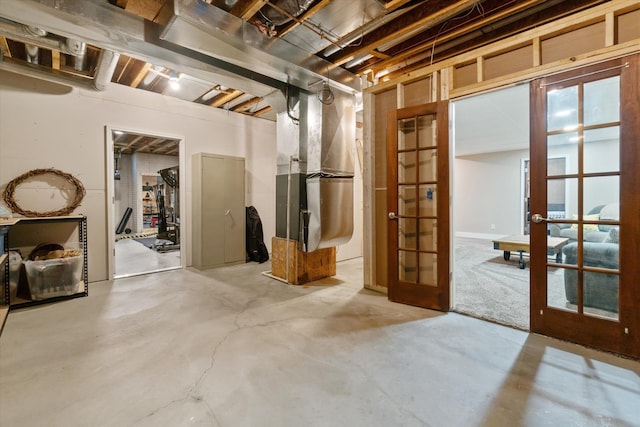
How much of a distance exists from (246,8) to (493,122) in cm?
483

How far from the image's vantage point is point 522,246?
4555 mm

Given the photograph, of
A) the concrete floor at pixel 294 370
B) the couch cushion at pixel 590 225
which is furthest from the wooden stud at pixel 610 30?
the concrete floor at pixel 294 370

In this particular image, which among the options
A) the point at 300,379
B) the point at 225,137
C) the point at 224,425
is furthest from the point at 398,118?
the point at 225,137

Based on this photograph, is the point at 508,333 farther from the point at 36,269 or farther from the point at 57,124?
the point at 57,124

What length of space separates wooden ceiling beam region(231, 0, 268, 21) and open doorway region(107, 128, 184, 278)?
8.48 feet

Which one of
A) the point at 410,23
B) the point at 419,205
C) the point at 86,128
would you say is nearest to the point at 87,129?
the point at 86,128

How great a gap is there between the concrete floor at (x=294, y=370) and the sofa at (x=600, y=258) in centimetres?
39

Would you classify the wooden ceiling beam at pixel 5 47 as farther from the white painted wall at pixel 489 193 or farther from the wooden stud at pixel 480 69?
the white painted wall at pixel 489 193

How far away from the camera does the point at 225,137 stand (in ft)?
17.4

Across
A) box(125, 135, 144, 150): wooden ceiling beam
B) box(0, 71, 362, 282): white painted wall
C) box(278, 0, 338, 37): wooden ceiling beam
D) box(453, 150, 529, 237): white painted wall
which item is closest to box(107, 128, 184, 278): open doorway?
box(125, 135, 144, 150): wooden ceiling beam

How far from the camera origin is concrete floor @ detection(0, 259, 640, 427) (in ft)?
4.99

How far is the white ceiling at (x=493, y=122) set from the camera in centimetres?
421

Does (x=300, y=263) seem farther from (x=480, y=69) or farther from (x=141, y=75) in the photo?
(x=141, y=75)

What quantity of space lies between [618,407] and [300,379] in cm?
176
